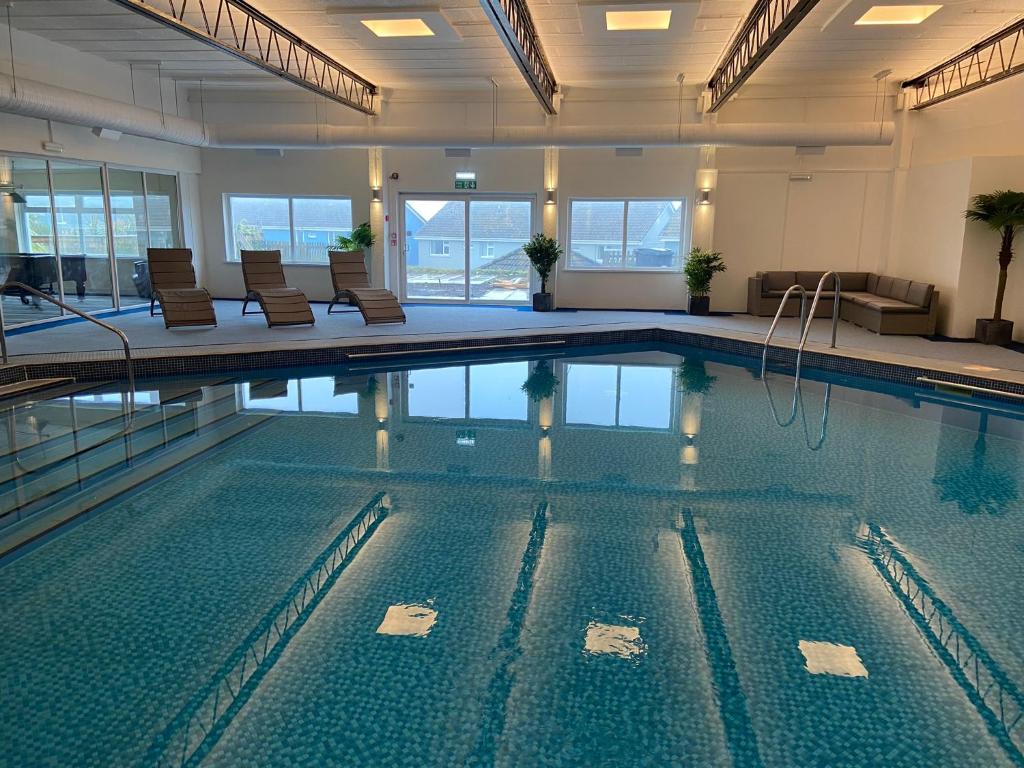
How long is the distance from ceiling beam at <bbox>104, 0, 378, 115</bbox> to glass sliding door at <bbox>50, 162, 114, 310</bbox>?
3019mm

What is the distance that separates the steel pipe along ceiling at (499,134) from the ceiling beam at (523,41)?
683 millimetres

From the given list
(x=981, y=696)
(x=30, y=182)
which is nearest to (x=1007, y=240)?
(x=981, y=696)

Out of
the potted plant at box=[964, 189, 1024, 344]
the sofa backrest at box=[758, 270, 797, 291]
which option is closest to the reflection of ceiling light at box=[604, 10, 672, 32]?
the potted plant at box=[964, 189, 1024, 344]

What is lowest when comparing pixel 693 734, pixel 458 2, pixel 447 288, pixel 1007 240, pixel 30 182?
pixel 693 734

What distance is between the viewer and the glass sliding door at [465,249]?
12.7m

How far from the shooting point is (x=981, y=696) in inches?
98.1

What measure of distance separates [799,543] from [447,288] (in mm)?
10173

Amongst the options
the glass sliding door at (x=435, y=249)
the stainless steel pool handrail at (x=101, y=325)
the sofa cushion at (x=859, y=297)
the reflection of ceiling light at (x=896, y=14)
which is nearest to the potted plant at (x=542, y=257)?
the glass sliding door at (x=435, y=249)

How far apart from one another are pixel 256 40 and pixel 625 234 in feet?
20.9

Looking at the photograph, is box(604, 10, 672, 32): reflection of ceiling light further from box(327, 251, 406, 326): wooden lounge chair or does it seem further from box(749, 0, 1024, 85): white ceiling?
box(327, 251, 406, 326): wooden lounge chair

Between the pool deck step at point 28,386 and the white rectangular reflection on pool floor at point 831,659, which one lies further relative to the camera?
the pool deck step at point 28,386

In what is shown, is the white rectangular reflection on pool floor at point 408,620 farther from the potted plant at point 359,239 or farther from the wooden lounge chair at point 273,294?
the potted plant at point 359,239

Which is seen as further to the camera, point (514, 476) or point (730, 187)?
point (730, 187)

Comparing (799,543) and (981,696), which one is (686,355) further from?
(981,696)
